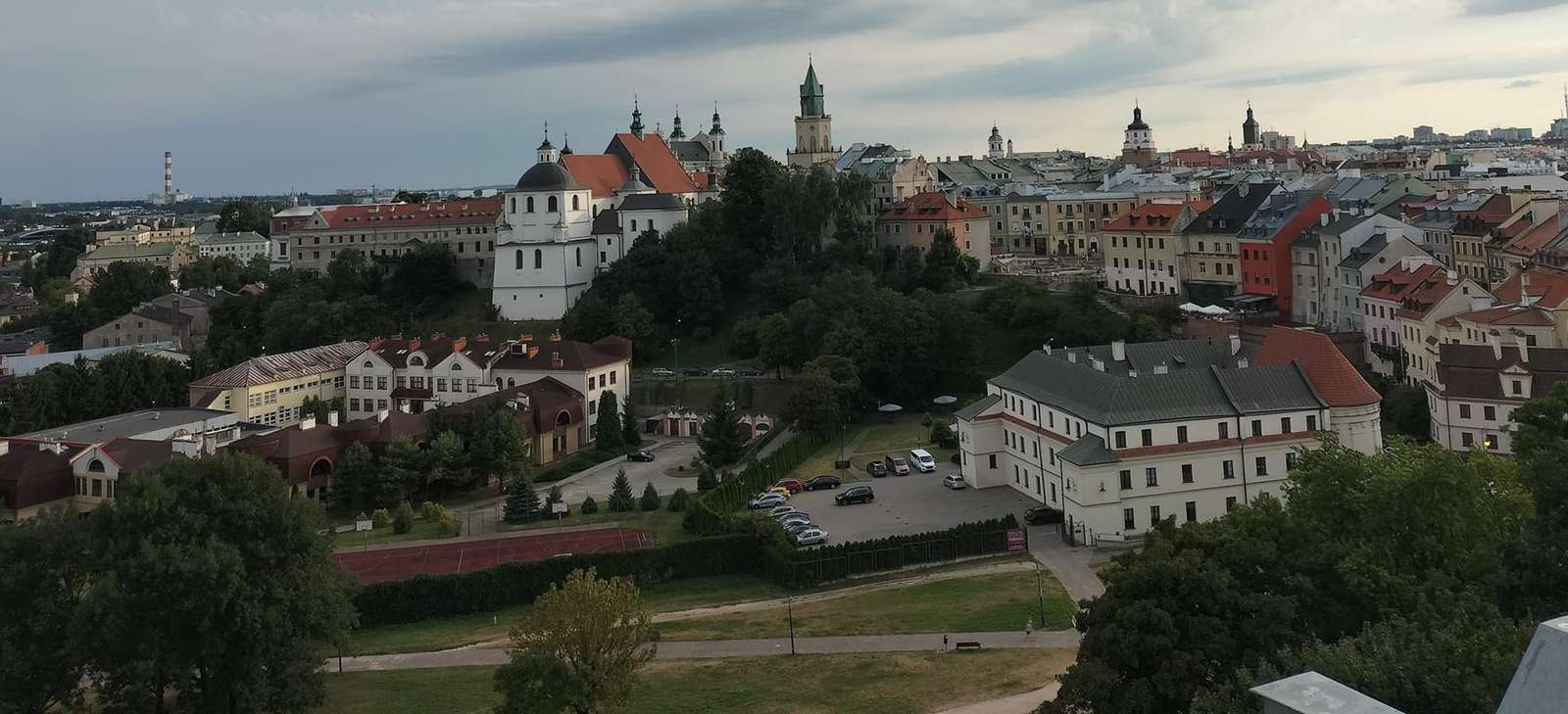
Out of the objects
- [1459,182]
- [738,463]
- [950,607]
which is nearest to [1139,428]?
[950,607]

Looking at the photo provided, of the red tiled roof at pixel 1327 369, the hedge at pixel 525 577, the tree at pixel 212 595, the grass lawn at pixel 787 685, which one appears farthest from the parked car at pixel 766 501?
the red tiled roof at pixel 1327 369

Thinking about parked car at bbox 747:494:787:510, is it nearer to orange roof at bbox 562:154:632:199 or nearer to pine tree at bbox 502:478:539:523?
pine tree at bbox 502:478:539:523

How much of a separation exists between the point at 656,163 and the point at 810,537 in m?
63.2

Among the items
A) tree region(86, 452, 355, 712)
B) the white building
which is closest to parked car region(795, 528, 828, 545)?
the white building

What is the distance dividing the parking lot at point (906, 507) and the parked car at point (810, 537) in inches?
12.4

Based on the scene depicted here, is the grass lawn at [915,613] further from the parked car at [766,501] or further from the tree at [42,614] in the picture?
the tree at [42,614]

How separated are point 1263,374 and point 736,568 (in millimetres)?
19222

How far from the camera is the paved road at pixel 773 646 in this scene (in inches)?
1262

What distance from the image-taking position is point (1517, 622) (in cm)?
2023

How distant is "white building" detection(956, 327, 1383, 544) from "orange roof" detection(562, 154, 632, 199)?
5414cm

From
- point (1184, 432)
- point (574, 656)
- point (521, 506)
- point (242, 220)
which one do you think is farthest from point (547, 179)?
point (242, 220)

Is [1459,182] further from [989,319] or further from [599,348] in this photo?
[599,348]

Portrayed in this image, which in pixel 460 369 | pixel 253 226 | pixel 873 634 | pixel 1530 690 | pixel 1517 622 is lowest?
pixel 873 634

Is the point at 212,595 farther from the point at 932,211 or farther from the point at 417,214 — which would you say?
the point at 417,214
